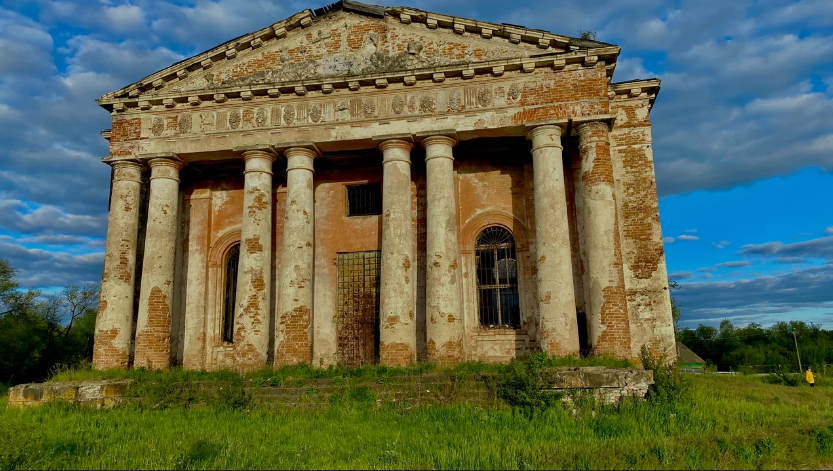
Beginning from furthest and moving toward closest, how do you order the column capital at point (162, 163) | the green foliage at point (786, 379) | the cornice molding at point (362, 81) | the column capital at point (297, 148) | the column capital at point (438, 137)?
the green foliage at point (786, 379) < the column capital at point (162, 163) < the column capital at point (297, 148) < the column capital at point (438, 137) < the cornice molding at point (362, 81)

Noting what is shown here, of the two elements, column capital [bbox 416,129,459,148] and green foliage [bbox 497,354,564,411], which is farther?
column capital [bbox 416,129,459,148]

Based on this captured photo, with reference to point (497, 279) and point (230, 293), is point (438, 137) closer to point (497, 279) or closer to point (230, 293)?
point (497, 279)

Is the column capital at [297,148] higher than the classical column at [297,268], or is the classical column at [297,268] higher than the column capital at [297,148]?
the column capital at [297,148]

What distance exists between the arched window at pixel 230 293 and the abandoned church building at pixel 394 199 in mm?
101

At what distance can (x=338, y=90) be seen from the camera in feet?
48.2

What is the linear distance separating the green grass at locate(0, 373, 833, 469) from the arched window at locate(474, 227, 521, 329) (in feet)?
17.6

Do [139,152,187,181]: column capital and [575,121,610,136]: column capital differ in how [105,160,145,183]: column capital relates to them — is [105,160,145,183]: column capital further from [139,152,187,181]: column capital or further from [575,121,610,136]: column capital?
[575,121,610,136]: column capital

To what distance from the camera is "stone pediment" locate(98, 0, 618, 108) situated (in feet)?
46.5

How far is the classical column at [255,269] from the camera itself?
13.9 metres

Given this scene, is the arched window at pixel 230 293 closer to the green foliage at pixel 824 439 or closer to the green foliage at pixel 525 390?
the green foliage at pixel 525 390

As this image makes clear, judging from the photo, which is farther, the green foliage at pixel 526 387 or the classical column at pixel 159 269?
the classical column at pixel 159 269

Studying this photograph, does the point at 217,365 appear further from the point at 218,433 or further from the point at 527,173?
the point at 527,173

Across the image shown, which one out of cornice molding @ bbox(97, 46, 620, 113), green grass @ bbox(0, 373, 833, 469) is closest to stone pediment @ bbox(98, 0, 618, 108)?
cornice molding @ bbox(97, 46, 620, 113)

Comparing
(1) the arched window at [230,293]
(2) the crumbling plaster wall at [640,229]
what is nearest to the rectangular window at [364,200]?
(1) the arched window at [230,293]
